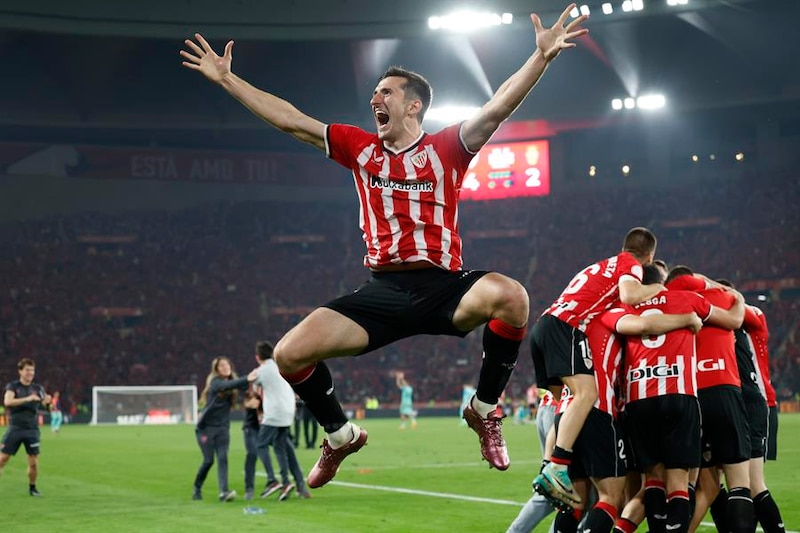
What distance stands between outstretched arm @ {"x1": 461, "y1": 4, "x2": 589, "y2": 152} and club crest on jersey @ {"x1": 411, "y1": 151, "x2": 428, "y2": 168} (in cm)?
30

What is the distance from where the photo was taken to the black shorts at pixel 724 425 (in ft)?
26.3

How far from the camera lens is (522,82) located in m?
5.86

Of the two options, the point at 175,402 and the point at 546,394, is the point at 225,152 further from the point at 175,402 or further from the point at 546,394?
the point at 546,394

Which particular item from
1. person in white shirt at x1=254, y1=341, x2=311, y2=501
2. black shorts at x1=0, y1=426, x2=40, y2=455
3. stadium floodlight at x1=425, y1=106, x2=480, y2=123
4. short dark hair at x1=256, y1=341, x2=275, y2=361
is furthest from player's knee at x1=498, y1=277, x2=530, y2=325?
stadium floodlight at x1=425, y1=106, x2=480, y2=123

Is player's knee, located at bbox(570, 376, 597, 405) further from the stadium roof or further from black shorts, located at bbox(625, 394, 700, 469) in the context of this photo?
the stadium roof

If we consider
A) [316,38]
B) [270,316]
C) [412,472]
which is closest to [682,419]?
[412,472]

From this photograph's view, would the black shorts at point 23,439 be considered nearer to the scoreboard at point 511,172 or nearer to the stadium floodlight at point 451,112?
the stadium floodlight at point 451,112

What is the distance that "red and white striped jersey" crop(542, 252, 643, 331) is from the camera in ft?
25.2

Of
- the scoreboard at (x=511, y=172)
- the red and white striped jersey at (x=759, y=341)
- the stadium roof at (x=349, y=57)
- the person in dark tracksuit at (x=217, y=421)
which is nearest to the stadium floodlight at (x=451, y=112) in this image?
the stadium roof at (x=349, y=57)

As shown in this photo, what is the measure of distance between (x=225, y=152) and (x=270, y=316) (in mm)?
9569

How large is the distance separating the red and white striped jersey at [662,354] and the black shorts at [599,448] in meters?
0.40

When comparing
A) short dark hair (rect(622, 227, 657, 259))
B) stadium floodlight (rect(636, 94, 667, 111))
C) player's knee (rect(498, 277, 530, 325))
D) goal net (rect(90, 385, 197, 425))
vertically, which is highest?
stadium floodlight (rect(636, 94, 667, 111))

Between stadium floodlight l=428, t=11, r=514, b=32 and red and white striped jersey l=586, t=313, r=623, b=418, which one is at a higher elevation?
stadium floodlight l=428, t=11, r=514, b=32

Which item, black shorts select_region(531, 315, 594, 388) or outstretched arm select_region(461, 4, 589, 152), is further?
black shorts select_region(531, 315, 594, 388)
